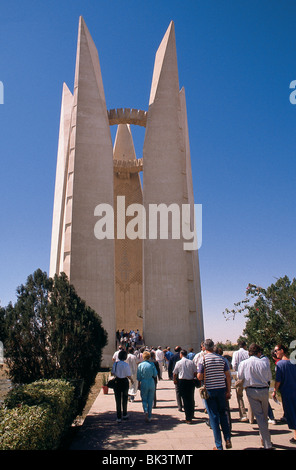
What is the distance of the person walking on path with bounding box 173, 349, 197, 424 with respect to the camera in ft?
18.6

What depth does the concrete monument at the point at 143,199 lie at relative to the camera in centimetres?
1736

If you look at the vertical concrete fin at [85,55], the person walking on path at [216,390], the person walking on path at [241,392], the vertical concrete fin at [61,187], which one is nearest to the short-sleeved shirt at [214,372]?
the person walking on path at [216,390]

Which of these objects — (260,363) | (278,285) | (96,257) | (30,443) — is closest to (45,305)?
(30,443)

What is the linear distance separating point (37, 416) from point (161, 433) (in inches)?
88.2

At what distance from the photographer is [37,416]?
11.4ft

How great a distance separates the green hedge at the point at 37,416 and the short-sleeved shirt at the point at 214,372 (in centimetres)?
171

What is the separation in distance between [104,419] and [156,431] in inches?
54.2

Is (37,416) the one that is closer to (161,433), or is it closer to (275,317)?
(161,433)

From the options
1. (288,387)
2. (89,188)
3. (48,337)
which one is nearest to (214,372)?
(288,387)

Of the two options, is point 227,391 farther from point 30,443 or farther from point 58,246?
point 58,246

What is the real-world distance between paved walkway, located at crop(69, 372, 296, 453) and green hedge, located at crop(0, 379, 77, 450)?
0.58m

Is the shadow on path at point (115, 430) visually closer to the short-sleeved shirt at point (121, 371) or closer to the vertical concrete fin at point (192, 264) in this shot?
the short-sleeved shirt at point (121, 371)

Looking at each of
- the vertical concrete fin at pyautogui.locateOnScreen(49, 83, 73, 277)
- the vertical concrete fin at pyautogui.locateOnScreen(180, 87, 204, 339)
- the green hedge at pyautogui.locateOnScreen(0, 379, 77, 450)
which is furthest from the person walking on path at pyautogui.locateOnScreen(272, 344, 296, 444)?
the vertical concrete fin at pyautogui.locateOnScreen(49, 83, 73, 277)

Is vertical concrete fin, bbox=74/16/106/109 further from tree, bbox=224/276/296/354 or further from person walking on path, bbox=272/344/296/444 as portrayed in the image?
Answer: person walking on path, bbox=272/344/296/444
